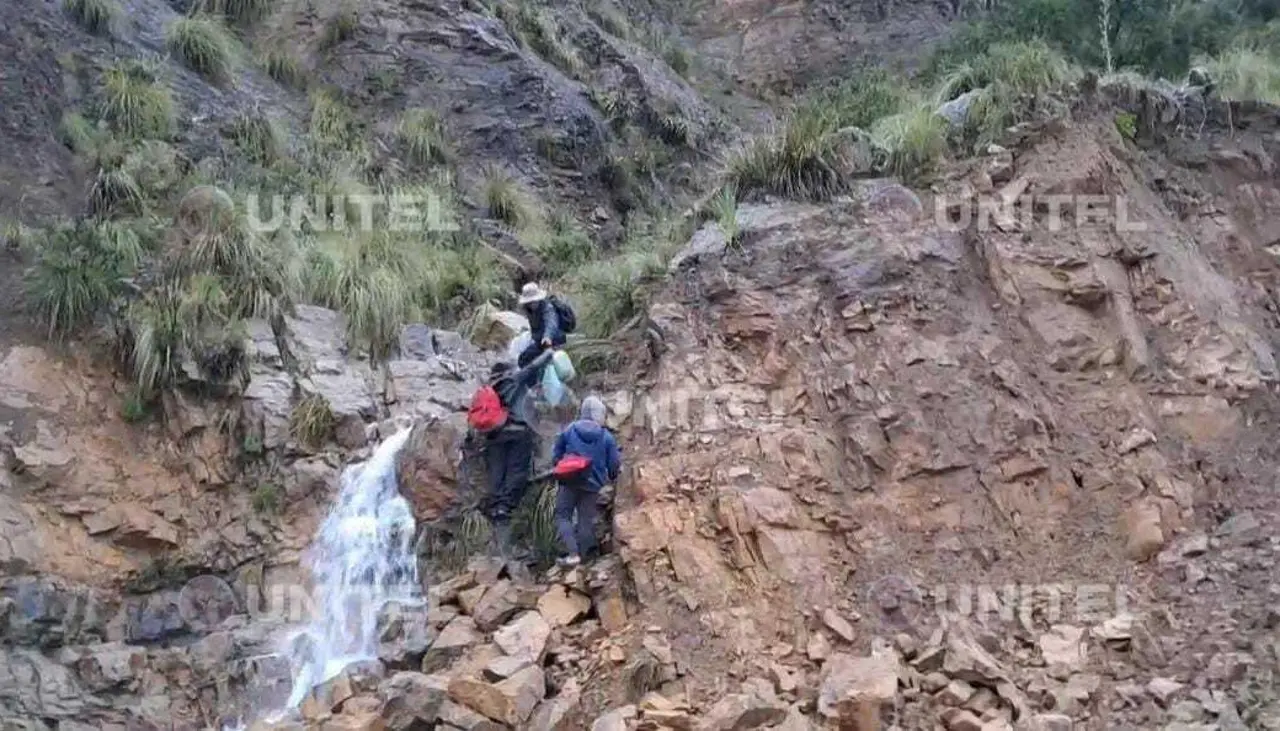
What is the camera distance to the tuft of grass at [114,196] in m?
13.6

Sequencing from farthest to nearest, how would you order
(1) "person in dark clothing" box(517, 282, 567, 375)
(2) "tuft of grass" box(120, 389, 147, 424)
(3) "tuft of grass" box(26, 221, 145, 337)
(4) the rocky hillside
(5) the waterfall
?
(3) "tuft of grass" box(26, 221, 145, 337) < (2) "tuft of grass" box(120, 389, 147, 424) < (1) "person in dark clothing" box(517, 282, 567, 375) < (5) the waterfall < (4) the rocky hillside

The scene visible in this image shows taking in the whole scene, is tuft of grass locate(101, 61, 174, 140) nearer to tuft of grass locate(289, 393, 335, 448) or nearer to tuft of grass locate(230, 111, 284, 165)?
tuft of grass locate(230, 111, 284, 165)

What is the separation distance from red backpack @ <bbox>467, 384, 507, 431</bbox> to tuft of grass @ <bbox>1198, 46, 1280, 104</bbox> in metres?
6.95

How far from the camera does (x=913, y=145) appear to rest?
1135cm

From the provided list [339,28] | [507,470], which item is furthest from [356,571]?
[339,28]

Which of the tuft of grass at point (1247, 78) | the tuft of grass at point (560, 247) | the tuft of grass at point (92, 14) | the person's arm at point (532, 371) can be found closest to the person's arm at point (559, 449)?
the person's arm at point (532, 371)

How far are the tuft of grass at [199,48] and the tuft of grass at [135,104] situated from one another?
126 cm

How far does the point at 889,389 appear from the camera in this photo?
32.1 ft

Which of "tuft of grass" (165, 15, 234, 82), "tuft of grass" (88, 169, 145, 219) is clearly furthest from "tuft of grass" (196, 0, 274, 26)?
"tuft of grass" (88, 169, 145, 219)

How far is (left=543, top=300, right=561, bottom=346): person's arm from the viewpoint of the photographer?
35.6 ft

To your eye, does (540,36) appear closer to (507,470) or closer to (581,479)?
(507,470)

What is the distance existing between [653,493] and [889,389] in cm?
190

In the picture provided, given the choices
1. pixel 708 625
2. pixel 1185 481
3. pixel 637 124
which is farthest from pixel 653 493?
pixel 637 124

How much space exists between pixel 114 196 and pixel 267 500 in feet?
14.8
